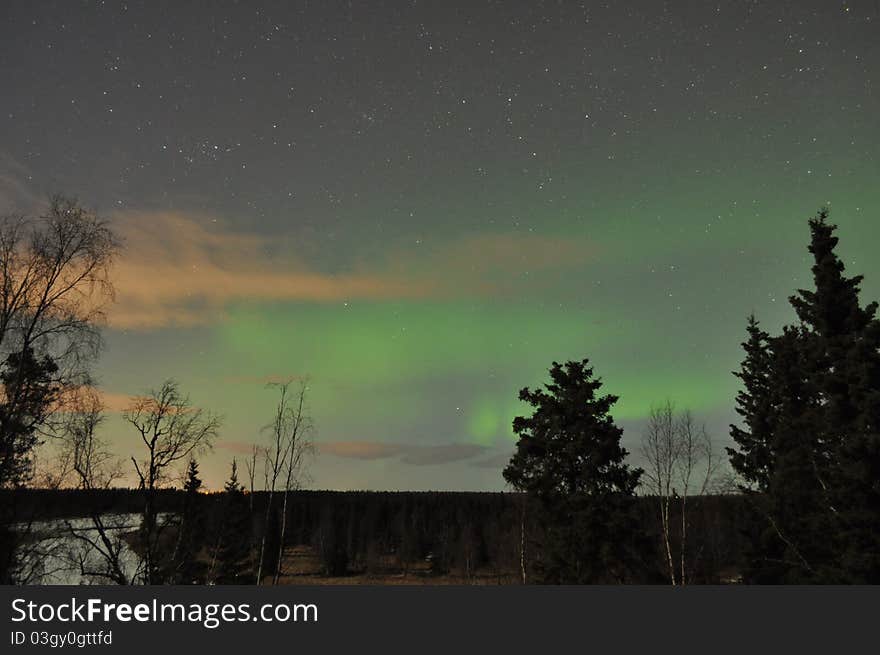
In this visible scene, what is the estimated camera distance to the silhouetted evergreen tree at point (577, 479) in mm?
26984

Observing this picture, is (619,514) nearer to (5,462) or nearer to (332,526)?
(5,462)

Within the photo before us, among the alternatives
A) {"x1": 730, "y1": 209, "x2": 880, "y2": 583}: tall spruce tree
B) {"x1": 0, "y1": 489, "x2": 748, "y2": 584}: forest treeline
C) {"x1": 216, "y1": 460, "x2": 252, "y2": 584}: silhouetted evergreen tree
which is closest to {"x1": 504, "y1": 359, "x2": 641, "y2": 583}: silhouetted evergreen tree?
{"x1": 730, "y1": 209, "x2": 880, "y2": 583}: tall spruce tree

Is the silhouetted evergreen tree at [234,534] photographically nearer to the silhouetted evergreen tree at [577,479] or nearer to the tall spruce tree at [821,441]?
the silhouetted evergreen tree at [577,479]

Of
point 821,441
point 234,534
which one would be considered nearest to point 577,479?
point 821,441

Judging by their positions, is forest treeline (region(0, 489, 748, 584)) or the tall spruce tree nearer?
the tall spruce tree

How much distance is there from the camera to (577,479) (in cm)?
2875

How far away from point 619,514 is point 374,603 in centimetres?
1924

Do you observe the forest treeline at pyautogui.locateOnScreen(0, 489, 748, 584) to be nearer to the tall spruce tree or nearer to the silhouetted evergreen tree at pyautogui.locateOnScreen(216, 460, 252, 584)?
the silhouetted evergreen tree at pyautogui.locateOnScreen(216, 460, 252, 584)

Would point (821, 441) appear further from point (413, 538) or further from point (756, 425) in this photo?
point (413, 538)

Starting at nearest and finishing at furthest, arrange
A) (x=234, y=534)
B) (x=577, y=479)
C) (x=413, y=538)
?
(x=577, y=479)
(x=234, y=534)
(x=413, y=538)

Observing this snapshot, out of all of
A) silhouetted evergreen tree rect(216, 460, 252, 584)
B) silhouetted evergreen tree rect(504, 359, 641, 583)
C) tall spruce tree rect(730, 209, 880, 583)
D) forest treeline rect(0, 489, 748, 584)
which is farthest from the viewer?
forest treeline rect(0, 489, 748, 584)

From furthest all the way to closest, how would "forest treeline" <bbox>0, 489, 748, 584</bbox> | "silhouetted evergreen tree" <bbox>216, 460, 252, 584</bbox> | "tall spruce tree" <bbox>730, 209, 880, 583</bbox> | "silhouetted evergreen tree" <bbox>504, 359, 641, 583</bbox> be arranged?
"forest treeline" <bbox>0, 489, 748, 584</bbox>, "silhouetted evergreen tree" <bbox>216, 460, 252, 584</bbox>, "silhouetted evergreen tree" <bbox>504, 359, 641, 583</bbox>, "tall spruce tree" <bbox>730, 209, 880, 583</bbox>

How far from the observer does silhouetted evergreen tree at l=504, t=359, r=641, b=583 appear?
26984 mm

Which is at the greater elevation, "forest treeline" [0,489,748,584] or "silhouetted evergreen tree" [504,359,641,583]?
"silhouetted evergreen tree" [504,359,641,583]
